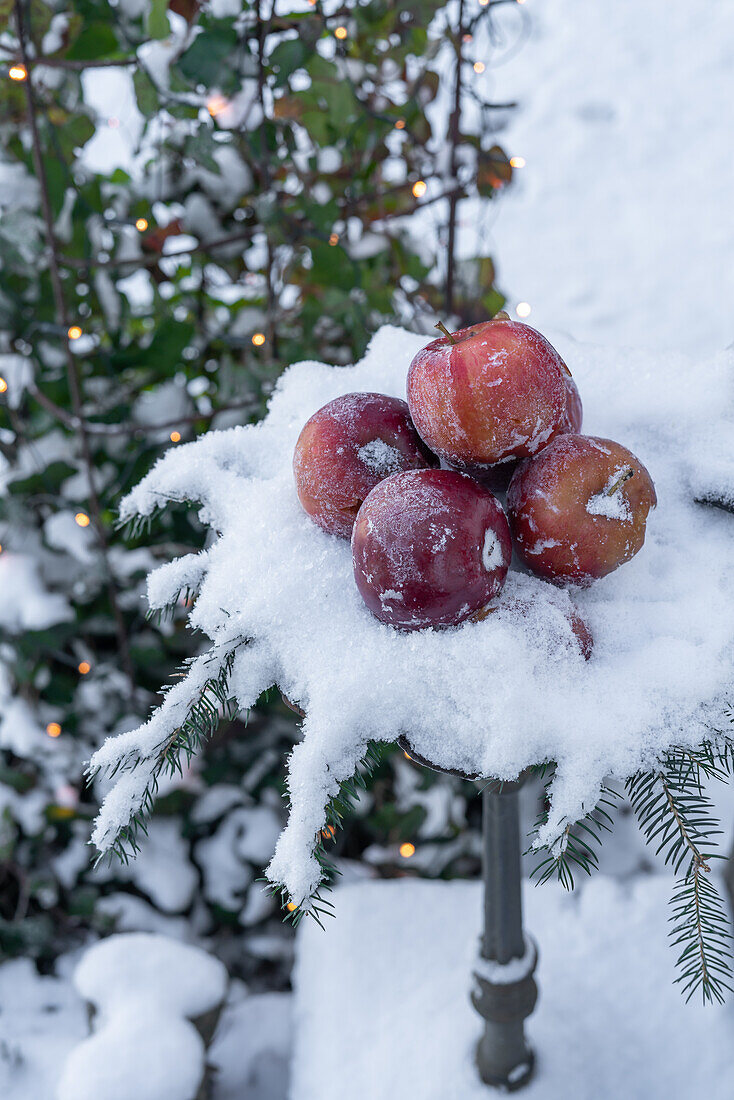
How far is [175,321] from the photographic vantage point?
3.60 ft

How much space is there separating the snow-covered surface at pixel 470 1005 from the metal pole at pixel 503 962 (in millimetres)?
30

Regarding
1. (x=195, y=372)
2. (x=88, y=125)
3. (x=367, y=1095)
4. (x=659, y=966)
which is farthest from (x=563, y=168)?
(x=367, y=1095)

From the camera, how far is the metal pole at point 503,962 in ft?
2.38

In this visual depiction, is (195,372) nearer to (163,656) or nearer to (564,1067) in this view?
(163,656)

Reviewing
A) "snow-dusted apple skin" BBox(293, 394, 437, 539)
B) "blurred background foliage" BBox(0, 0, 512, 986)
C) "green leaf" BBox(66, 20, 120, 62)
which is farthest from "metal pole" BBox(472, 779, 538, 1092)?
"green leaf" BBox(66, 20, 120, 62)

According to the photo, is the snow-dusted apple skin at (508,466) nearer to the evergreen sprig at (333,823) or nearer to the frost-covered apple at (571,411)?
the frost-covered apple at (571,411)

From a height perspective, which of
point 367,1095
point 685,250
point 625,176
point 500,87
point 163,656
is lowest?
point 367,1095

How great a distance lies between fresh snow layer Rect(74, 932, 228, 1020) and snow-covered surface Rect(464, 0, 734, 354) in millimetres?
1881

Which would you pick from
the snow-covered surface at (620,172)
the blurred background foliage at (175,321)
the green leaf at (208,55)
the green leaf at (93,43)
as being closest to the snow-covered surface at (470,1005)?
the blurred background foliage at (175,321)

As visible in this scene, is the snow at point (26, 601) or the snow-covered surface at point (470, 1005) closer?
the snow-covered surface at point (470, 1005)

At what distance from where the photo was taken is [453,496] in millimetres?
447

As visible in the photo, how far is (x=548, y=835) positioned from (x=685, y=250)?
2381 millimetres

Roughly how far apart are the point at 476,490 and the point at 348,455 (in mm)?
86

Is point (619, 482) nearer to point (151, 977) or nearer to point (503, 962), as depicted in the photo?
point (503, 962)
